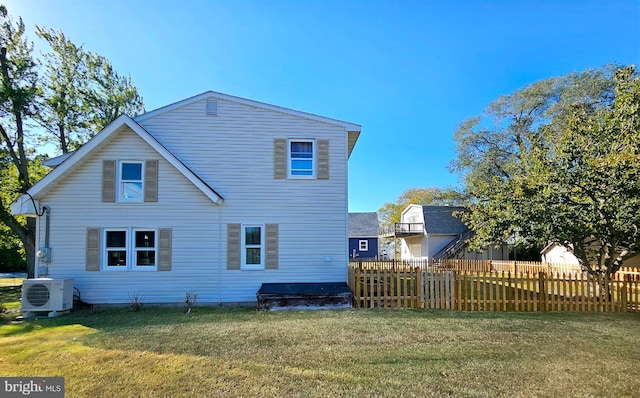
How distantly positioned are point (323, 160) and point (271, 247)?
3.41 meters

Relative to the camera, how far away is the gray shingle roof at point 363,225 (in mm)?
41094

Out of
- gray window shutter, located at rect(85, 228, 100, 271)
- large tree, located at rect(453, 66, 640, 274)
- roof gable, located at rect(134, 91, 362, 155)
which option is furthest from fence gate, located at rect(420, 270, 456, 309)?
gray window shutter, located at rect(85, 228, 100, 271)

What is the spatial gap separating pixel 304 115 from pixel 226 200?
12.9ft

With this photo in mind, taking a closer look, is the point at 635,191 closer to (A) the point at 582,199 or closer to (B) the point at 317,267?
(A) the point at 582,199

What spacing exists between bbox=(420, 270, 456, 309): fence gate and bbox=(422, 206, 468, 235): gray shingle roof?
22.9m

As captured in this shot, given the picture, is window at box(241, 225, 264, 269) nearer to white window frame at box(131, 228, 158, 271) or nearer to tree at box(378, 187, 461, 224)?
white window frame at box(131, 228, 158, 271)

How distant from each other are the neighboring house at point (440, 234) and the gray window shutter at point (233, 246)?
24.0 metres

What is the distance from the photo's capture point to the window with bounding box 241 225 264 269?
36.5 ft

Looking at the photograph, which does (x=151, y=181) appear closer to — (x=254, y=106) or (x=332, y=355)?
(x=254, y=106)

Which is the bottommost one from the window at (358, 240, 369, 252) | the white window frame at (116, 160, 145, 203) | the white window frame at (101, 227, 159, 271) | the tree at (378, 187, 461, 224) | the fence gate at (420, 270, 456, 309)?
the window at (358, 240, 369, 252)

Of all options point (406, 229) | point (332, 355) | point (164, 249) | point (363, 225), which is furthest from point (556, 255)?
point (164, 249)

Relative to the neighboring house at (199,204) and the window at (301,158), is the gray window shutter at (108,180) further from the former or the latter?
the window at (301,158)

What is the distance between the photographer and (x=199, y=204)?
36.0 feet

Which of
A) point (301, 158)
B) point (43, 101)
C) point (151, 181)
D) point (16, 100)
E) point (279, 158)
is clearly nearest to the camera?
point (151, 181)
